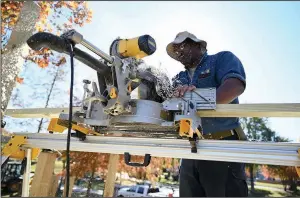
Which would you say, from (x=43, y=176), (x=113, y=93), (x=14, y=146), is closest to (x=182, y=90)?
(x=113, y=93)

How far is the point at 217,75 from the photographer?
2381 millimetres

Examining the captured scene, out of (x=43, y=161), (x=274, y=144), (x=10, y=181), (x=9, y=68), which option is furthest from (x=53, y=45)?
(x=10, y=181)

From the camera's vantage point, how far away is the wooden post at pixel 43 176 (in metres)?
2.72

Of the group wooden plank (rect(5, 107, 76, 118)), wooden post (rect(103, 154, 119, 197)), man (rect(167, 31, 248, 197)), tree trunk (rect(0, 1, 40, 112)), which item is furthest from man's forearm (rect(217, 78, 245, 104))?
wooden post (rect(103, 154, 119, 197))

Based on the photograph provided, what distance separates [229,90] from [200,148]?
642mm

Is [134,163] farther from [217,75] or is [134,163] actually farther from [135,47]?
[217,75]

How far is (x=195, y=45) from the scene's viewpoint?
2.58 meters

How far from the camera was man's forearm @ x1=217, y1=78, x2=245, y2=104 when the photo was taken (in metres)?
1.94

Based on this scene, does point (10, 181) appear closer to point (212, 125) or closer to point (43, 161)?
point (43, 161)

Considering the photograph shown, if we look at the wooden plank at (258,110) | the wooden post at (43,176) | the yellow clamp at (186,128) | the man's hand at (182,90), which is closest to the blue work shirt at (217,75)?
the man's hand at (182,90)

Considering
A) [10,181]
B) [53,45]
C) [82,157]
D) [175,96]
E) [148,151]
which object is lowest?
[10,181]

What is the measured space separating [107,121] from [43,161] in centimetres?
138

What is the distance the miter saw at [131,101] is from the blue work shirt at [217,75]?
38cm

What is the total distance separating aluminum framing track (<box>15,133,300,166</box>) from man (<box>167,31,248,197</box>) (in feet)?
1.89
